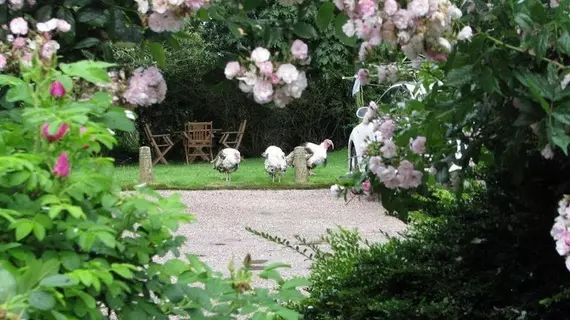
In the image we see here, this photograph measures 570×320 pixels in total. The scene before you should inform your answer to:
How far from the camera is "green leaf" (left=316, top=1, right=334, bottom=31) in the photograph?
228 cm

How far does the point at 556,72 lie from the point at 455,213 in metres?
1.63

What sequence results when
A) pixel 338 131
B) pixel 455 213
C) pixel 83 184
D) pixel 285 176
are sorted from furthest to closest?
pixel 338 131 < pixel 285 176 < pixel 455 213 < pixel 83 184

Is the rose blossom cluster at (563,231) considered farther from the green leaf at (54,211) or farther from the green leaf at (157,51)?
the green leaf at (157,51)

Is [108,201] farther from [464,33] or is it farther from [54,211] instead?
[464,33]

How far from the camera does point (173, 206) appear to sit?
196 centimetres

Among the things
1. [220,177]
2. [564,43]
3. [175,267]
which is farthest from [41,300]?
[220,177]

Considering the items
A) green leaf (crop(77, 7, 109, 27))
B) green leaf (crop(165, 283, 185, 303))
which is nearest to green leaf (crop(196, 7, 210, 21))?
green leaf (crop(77, 7, 109, 27))

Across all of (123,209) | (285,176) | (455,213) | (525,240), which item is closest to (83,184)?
(123,209)

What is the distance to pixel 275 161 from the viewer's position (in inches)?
607

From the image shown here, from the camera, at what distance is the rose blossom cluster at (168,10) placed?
2.11 m

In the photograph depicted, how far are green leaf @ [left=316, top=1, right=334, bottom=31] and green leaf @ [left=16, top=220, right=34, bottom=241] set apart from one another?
3.08 ft

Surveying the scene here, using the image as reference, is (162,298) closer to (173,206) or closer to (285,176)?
(173,206)

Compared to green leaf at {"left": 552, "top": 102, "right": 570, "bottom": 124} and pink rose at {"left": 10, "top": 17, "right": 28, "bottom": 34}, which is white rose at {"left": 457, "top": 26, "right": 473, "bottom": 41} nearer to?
green leaf at {"left": 552, "top": 102, "right": 570, "bottom": 124}

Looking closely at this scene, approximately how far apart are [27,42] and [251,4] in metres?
0.59
